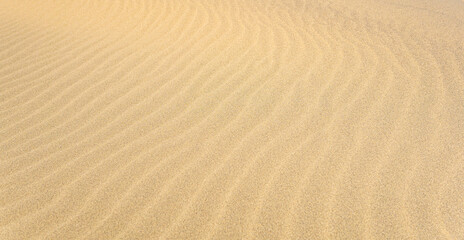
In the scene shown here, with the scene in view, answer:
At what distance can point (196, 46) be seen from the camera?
460cm

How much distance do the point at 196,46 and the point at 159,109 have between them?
1.41 m

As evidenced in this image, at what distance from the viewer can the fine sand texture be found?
2361 millimetres

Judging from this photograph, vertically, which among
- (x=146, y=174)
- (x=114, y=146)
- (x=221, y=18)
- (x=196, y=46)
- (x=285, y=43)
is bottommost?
(x=146, y=174)

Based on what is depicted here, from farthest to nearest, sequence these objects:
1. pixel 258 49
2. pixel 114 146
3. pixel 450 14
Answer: pixel 450 14
pixel 258 49
pixel 114 146

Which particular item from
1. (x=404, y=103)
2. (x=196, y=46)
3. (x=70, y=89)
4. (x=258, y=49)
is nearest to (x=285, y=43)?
(x=258, y=49)

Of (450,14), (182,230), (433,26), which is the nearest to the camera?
(182,230)

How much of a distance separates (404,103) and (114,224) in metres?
2.49

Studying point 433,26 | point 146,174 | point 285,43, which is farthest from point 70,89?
point 433,26

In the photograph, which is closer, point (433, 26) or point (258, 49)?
point (258, 49)

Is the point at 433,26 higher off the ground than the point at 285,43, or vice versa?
the point at 285,43

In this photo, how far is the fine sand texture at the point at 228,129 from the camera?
2.36m

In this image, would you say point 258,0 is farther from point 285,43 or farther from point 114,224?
point 114,224

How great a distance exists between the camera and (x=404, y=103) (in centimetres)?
356

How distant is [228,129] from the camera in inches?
124
